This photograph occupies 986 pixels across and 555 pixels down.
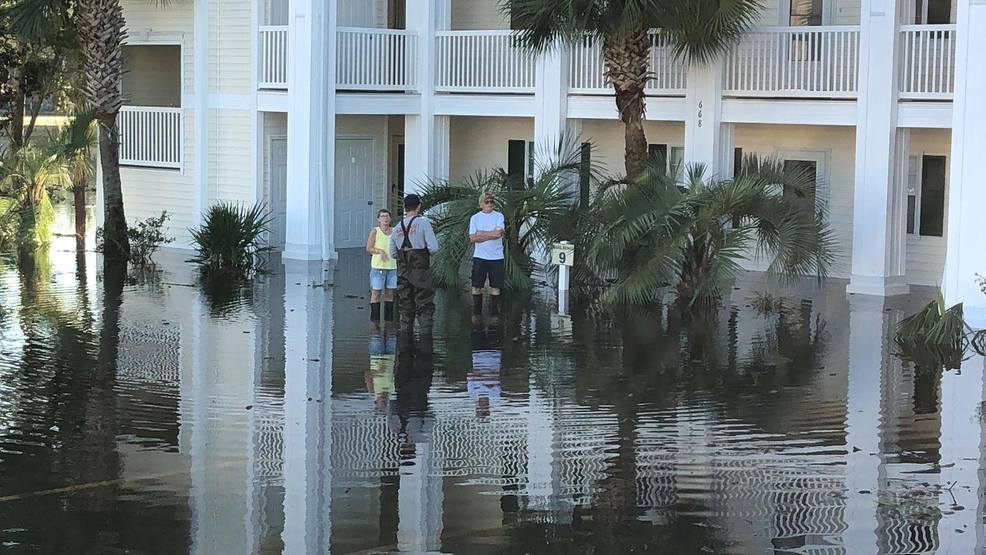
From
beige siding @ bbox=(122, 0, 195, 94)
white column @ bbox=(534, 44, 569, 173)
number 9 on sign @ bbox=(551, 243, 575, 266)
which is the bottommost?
number 9 on sign @ bbox=(551, 243, 575, 266)

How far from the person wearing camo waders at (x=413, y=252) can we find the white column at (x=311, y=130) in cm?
666

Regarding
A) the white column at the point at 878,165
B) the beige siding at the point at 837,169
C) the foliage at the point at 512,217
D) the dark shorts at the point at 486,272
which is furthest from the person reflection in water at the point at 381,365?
the beige siding at the point at 837,169

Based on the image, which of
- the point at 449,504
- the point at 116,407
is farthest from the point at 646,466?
the point at 116,407

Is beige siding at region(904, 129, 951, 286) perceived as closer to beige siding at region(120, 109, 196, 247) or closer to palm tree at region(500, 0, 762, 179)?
palm tree at region(500, 0, 762, 179)

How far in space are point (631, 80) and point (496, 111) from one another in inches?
184

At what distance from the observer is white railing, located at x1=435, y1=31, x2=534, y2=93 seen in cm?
2602

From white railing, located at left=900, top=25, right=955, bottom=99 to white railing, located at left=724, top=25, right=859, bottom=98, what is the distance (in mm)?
734

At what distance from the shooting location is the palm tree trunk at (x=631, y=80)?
22.2m

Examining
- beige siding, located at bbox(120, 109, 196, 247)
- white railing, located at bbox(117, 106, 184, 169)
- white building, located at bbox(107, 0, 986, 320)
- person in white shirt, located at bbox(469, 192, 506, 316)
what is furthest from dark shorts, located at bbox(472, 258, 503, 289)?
white railing, located at bbox(117, 106, 184, 169)

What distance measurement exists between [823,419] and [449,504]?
170 inches

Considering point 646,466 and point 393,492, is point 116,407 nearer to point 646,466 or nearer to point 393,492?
point 393,492

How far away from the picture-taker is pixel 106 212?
25.8 meters

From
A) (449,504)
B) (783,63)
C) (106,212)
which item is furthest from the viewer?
(106,212)

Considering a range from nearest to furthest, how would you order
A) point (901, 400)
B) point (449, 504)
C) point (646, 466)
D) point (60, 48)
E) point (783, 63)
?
point (449, 504) → point (646, 466) → point (901, 400) → point (783, 63) → point (60, 48)
